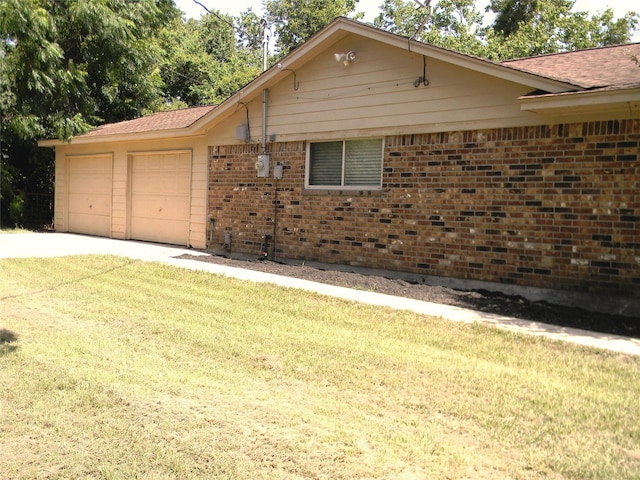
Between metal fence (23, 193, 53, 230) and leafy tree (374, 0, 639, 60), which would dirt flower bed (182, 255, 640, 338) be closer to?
metal fence (23, 193, 53, 230)

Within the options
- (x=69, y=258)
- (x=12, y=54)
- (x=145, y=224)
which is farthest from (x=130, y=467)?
(x=12, y=54)

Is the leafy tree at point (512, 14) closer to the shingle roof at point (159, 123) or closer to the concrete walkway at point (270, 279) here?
the shingle roof at point (159, 123)

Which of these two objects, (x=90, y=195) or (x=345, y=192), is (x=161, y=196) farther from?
(x=345, y=192)

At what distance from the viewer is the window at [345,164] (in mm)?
9531

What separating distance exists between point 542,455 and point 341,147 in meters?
7.57

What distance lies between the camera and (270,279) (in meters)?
8.85

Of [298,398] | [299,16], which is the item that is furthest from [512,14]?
[298,398]

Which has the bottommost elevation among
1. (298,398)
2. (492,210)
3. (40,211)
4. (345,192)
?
(298,398)

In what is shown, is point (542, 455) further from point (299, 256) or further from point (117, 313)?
point (299, 256)

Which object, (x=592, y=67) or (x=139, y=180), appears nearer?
(x=592, y=67)

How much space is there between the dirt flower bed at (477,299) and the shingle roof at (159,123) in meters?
5.08

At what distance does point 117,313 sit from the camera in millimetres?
6168

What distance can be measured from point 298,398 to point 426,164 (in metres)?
5.85

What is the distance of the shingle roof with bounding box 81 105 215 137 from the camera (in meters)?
13.4
